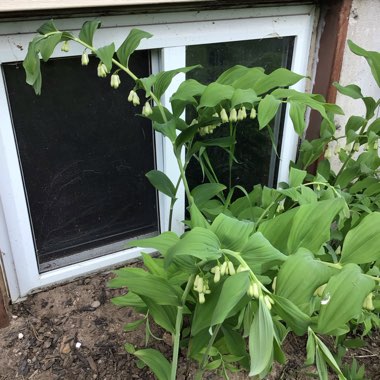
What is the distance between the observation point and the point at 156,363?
958 mm

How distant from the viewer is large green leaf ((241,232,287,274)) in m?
0.65

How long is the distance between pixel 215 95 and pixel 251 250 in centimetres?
34

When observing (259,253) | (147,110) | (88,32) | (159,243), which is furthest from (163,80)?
(259,253)

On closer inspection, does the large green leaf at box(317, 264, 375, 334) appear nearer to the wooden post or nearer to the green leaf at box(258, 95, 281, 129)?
the green leaf at box(258, 95, 281, 129)

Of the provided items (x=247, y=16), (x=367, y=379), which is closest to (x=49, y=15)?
(x=247, y=16)

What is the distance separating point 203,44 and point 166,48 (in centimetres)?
12

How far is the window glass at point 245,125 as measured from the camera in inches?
→ 49.2

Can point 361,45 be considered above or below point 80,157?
above

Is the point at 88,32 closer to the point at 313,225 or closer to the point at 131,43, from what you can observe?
the point at 131,43

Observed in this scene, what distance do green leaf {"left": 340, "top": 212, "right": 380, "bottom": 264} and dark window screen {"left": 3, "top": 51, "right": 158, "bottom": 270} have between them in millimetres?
745

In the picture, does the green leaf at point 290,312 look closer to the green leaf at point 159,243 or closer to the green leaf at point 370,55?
the green leaf at point 159,243

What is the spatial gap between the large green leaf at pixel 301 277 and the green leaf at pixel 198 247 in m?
0.10

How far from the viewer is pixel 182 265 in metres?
0.75

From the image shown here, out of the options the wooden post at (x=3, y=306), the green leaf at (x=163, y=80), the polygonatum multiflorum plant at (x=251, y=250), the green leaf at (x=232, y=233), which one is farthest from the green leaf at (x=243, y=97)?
the wooden post at (x=3, y=306)
